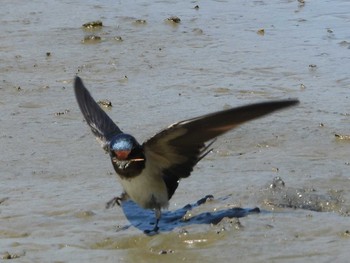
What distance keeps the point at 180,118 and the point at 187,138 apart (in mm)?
1812

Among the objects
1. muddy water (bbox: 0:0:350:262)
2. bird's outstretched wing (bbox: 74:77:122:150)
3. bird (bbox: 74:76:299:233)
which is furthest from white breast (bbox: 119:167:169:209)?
bird's outstretched wing (bbox: 74:77:122:150)

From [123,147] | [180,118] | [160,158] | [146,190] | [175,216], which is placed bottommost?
[180,118]

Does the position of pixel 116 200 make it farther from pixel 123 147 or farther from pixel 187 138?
pixel 187 138

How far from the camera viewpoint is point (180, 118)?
22.5 ft

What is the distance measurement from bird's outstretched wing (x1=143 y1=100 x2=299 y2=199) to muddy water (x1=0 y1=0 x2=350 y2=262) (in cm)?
23

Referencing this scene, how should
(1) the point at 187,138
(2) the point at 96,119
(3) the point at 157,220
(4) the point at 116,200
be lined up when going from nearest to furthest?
1. (1) the point at 187,138
2. (3) the point at 157,220
3. (4) the point at 116,200
4. (2) the point at 96,119

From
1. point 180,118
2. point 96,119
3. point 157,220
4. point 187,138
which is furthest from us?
point 180,118

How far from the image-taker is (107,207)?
5.37 m

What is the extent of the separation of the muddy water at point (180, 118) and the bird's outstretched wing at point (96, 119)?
0.27 meters

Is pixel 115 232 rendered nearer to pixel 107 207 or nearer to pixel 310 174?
pixel 107 207

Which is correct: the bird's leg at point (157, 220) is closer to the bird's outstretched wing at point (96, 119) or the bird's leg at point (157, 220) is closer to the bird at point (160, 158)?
the bird at point (160, 158)

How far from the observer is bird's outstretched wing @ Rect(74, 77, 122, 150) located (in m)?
5.72

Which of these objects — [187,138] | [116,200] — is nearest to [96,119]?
[116,200]

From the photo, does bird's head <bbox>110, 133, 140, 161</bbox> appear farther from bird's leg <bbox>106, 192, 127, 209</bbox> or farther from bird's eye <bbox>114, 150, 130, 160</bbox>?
bird's leg <bbox>106, 192, 127, 209</bbox>
